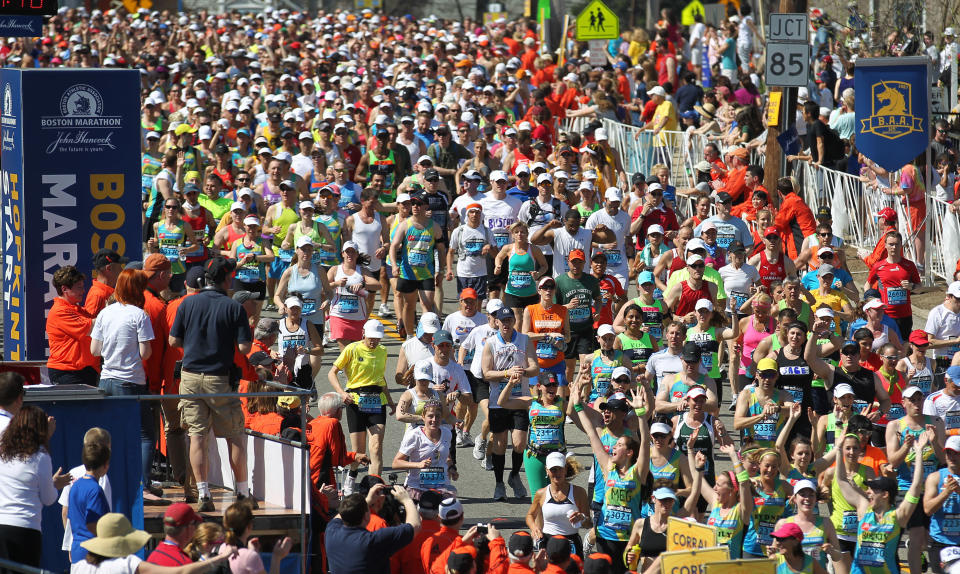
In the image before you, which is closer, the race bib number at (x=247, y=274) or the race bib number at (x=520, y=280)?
the race bib number at (x=520, y=280)

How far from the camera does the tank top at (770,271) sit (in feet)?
50.6

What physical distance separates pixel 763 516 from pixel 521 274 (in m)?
5.43

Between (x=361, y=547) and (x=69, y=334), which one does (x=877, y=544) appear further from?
(x=69, y=334)

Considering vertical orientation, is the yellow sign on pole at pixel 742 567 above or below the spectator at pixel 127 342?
below

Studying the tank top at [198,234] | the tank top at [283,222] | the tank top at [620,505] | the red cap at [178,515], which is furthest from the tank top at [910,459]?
the tank top at [198,234]

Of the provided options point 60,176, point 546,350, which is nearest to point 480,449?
point 546,350

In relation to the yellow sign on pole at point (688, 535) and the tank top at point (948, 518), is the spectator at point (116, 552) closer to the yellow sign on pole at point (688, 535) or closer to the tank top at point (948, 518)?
the yellow sign on pole at point (688, 535)

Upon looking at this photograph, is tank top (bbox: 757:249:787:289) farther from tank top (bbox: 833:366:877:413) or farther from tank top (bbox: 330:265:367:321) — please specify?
tank top (bbox: 330:265:367:321)

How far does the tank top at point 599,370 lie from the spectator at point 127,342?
429 cm

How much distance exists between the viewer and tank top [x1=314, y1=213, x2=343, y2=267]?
642 inches

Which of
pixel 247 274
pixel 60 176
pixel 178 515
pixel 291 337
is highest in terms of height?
pixel 60 176

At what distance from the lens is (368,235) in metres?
16.9

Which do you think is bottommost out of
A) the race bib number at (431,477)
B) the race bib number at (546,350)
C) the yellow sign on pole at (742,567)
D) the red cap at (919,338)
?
the yellow sign on pole at (742,567)

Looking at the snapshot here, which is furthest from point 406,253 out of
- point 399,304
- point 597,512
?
point 597,512
